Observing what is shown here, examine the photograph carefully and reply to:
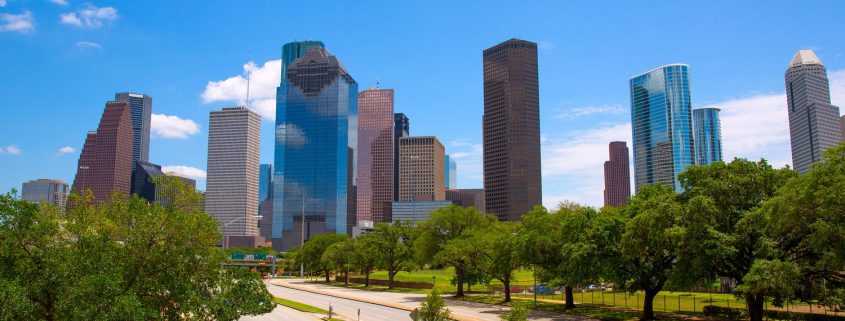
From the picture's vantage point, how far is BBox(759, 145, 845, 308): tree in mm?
32500

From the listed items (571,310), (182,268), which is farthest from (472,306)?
(182,268)

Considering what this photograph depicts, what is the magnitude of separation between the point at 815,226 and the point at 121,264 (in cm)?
3225

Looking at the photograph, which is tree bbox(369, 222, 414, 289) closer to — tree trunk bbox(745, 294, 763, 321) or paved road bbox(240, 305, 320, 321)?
paved road bbox(240, 305, 320, 321)

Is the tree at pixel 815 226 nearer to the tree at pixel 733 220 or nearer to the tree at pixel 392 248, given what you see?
the tree at pixel 733 220

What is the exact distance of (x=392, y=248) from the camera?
106 metres

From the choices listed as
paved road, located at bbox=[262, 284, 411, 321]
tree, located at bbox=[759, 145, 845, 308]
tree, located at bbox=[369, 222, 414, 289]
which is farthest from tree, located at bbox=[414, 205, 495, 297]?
tree, located at bbox=[759, 145, 845, 308]

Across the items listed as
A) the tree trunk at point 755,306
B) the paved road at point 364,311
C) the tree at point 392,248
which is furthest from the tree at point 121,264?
the tree at point 392,248

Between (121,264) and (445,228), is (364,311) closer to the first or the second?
(445,228)

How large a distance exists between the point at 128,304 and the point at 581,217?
1683 inches

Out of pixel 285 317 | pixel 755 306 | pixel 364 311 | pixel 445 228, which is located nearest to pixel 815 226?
pixel 755 306

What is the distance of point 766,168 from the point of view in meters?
45.5

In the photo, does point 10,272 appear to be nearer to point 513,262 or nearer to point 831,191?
point 831,191

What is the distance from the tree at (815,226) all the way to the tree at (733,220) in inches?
57.1

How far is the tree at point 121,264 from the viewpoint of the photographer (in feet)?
68.4
